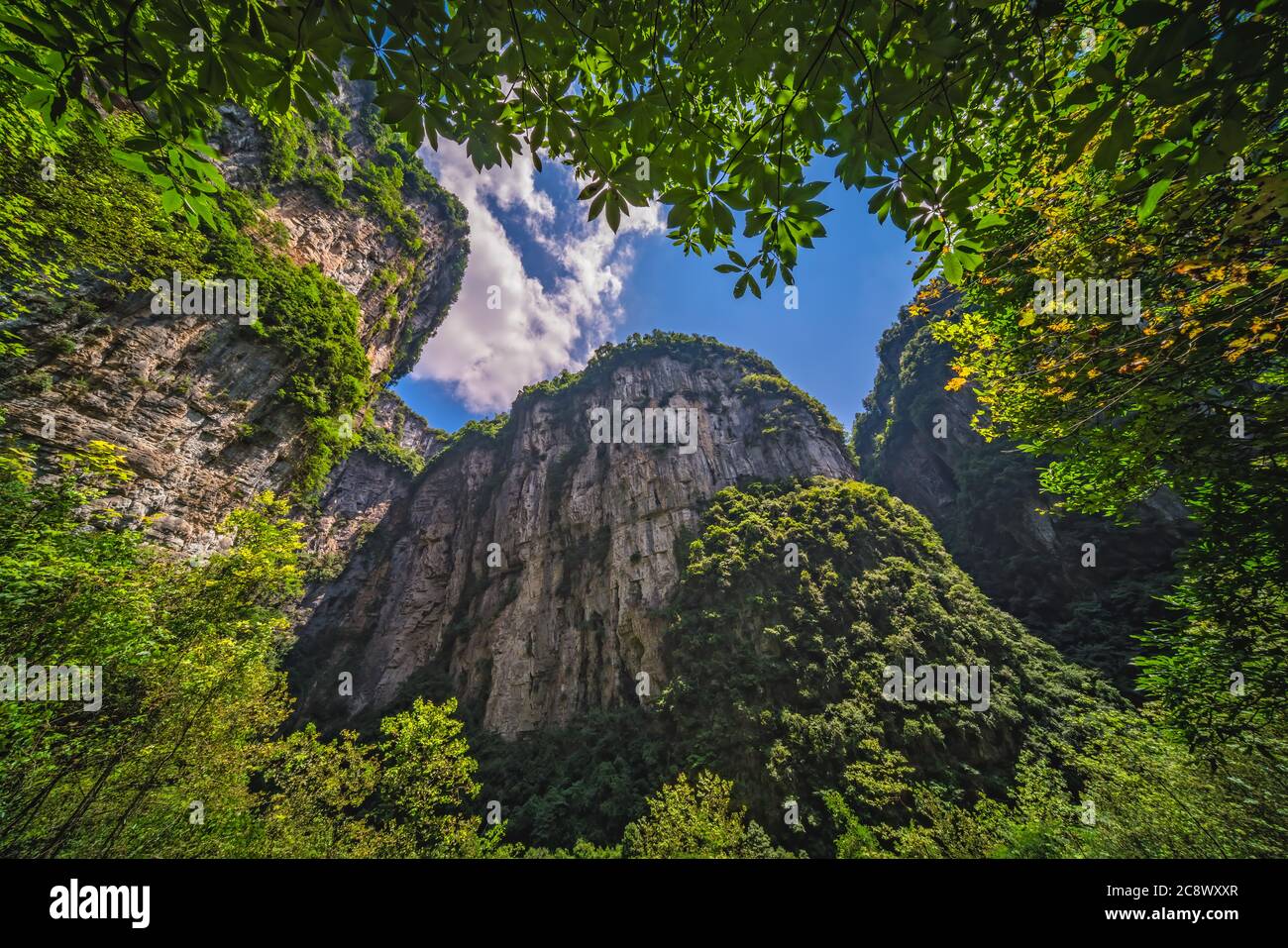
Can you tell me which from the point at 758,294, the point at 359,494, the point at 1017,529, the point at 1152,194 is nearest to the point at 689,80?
the point at 758,294

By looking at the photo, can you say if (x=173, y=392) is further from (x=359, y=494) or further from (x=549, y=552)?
(x=359, y=494)

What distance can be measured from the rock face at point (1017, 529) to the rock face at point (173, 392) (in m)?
20.5

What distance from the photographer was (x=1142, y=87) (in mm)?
1405

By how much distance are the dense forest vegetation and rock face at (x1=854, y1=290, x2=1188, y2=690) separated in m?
4.38

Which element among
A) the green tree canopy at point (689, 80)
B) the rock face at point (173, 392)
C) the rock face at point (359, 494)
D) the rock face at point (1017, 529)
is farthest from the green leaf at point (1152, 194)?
the rock face at point (359, 494)

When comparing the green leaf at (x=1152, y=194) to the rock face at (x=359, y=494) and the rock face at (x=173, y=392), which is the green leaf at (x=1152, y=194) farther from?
the rock face at (x=359, y=494)

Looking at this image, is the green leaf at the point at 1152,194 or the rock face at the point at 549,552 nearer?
the green leaf at the point at 1152,194

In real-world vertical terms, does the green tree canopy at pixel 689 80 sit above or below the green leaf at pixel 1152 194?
above

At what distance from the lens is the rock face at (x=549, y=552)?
25.6 m

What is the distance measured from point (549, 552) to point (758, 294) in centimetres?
3088

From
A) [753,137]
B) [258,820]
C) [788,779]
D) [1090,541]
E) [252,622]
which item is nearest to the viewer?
[753,137]
